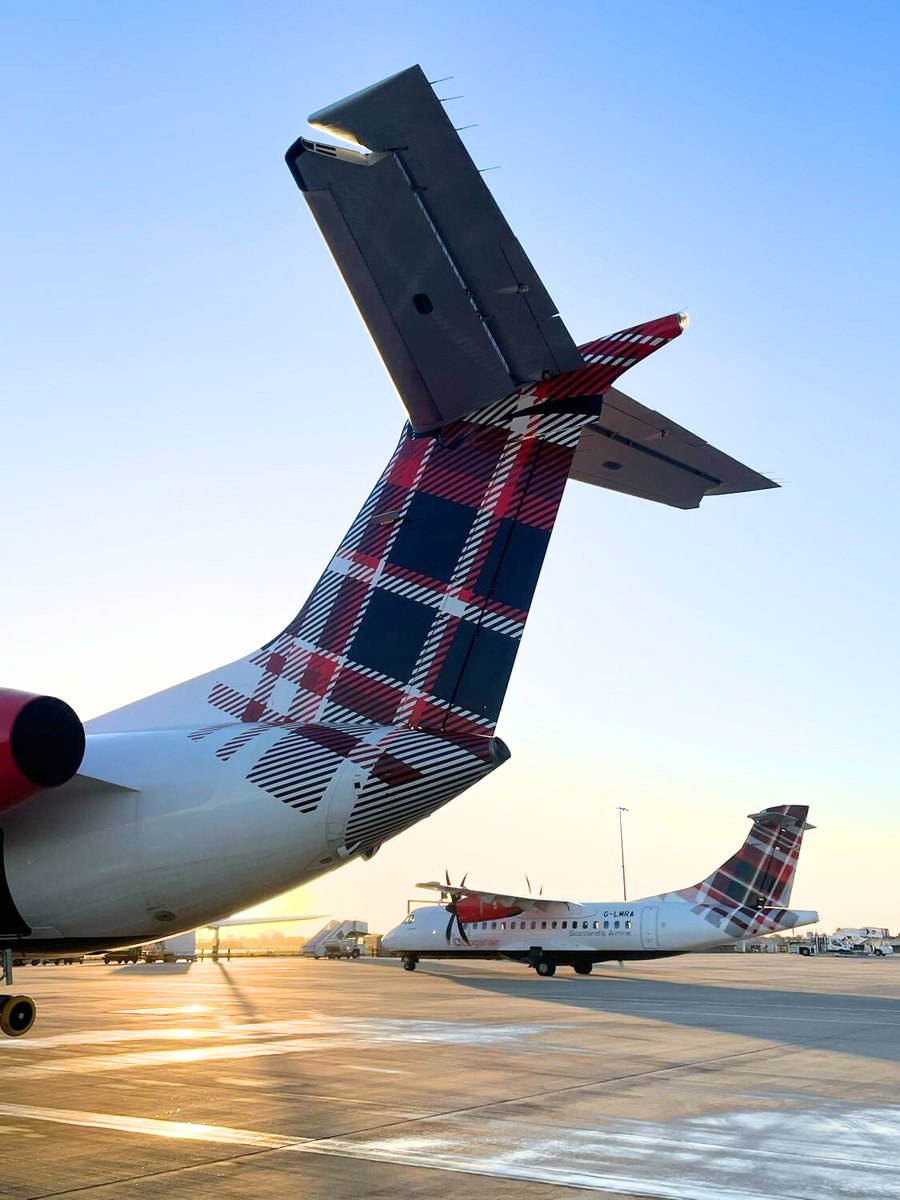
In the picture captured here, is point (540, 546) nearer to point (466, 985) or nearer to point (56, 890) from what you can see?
point (56, 890)

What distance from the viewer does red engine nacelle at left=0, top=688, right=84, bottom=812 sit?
645 centimetres

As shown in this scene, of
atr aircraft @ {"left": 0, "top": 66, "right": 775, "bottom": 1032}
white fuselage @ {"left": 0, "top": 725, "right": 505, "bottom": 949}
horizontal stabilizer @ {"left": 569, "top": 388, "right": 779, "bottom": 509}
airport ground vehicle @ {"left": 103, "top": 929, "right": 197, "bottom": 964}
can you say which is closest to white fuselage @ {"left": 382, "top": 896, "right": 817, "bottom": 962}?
airport ground vehicle @ {"left": 103, "top": 929, "right": 197, "bottom": 964}

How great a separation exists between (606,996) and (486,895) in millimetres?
11362

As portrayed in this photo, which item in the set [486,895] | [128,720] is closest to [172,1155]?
[128,720]

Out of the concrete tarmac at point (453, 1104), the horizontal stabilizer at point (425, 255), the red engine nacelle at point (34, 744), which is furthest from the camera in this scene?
the red engine nacelle at point (34, 744)

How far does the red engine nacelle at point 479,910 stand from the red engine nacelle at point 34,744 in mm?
28916

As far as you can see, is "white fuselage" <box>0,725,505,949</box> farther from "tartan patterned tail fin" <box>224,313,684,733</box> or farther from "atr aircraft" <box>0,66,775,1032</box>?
"tartan patterned tail fin" <box>224,313,684,733</box>

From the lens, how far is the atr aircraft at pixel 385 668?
6.34 metres

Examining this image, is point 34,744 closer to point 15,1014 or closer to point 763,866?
point 15,1014

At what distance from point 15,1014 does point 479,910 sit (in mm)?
27833

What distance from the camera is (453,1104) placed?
8539 millimetres

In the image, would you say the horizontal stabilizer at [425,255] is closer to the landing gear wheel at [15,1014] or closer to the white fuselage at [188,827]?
the white fuselage at [188,827]

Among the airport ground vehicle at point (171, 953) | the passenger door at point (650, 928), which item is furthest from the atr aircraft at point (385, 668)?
the airport ground vehicle at point (171, 953)

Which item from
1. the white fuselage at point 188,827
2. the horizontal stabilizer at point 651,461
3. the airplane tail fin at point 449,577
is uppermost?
the horizontal stabilizer at point 651,461
